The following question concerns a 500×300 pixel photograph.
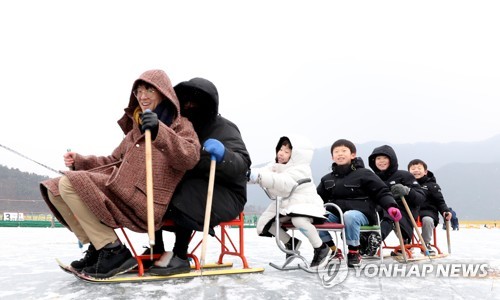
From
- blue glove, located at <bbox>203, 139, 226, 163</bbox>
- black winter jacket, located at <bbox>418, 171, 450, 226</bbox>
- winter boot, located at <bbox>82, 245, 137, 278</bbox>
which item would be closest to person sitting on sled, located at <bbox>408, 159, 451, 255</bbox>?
black winter jacket, located at <bbox>418, 171, 450, 226</bbox>

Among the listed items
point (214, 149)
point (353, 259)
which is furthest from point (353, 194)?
point (214, 149)

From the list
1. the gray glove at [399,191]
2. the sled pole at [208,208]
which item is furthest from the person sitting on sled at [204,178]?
the gray glove at [399,191]

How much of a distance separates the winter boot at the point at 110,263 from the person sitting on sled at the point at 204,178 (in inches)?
9.5

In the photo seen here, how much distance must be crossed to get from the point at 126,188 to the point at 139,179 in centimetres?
12

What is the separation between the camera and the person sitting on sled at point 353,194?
484 cm

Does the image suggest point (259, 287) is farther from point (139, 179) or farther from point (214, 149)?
point (139, 179)

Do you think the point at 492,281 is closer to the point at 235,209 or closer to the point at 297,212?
the point at 297,212

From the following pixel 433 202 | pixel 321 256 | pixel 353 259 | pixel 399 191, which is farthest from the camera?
pixel 433 202

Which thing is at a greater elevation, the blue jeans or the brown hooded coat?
the brown hooded coat

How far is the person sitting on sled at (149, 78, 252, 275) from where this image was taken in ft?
11.6

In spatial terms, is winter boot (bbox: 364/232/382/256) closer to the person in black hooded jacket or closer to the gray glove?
the person in black hooded jacket

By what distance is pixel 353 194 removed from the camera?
5.11 m

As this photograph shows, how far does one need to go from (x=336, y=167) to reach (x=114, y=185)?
2768mm

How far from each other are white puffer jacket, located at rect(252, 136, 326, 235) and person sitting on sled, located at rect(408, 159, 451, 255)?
2732 millimetres
